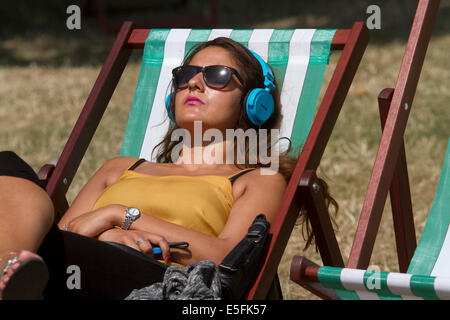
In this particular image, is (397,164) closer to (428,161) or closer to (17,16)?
(428,161)

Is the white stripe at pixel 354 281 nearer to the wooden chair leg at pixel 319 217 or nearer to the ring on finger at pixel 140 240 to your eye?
the wooden chair leg at pixel 319 217

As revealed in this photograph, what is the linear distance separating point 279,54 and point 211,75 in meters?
0.55

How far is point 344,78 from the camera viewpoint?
294cm

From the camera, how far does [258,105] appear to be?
→ 9.73 ft

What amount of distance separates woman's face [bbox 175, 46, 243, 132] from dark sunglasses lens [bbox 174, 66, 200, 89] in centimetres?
2

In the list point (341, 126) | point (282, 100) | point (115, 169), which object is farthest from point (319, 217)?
point (341, 126)

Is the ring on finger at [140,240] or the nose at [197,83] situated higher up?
the nose at [197,83]

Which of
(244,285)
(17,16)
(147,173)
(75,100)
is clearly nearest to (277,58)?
(147,173)

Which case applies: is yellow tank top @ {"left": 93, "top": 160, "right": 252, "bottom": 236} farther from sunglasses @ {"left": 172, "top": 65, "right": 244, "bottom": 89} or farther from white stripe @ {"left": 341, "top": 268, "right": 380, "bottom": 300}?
white stripe @ {"left": 341, "top": 268, "right": 380, "bottom": 300}

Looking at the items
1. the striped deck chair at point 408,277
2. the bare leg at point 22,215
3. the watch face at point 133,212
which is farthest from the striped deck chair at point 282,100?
the bare leg at point 22,215

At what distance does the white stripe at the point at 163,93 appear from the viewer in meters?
3.46

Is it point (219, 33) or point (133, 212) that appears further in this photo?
point (219, 33)

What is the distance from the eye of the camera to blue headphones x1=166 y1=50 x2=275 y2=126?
2.95 meters

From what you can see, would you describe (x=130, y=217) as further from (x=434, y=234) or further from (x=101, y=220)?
(x=434, y=234)
